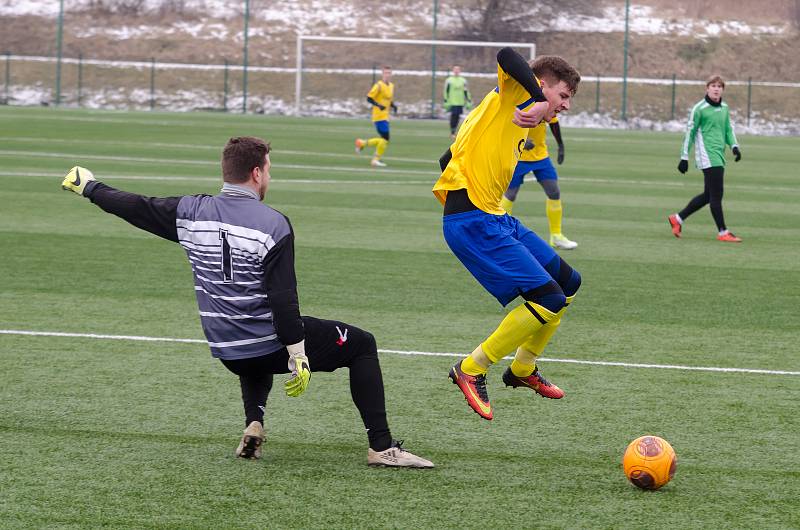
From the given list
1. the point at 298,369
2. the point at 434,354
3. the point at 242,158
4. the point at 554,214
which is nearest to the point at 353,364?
the point at 298,369

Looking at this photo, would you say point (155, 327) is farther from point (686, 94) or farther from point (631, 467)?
point (686, 94)

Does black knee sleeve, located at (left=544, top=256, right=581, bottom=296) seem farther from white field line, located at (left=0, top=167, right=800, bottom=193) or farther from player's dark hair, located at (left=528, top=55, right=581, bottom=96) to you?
white field line, located at (left=0, top=167, right=800, bottom=193)

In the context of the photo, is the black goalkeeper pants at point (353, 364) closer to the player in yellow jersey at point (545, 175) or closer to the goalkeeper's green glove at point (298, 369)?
the goalkeeper's green glove at point (298, 369)

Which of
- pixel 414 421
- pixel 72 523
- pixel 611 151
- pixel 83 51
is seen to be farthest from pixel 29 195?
pixel 83 51

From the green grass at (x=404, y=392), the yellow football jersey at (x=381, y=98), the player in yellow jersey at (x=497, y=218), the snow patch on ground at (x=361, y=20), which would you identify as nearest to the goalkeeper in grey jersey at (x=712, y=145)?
the green grass at (x=404, y=392)

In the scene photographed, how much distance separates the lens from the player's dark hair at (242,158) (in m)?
5.54

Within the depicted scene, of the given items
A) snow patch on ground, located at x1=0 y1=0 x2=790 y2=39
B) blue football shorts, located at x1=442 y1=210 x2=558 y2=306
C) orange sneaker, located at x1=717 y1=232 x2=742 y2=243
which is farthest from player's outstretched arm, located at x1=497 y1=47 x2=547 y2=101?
snow patch on ground, located at x1=0 y1=0 x2=790 y2=39

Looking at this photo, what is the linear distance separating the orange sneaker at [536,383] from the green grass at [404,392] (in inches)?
4.9

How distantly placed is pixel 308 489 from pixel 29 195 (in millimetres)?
13452

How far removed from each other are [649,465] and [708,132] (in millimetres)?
10678

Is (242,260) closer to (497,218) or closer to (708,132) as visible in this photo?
(497,218)

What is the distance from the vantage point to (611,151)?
109 ft

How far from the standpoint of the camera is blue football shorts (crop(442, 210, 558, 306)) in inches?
264

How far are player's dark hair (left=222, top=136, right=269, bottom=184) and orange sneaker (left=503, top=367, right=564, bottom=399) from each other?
217 centimetres
